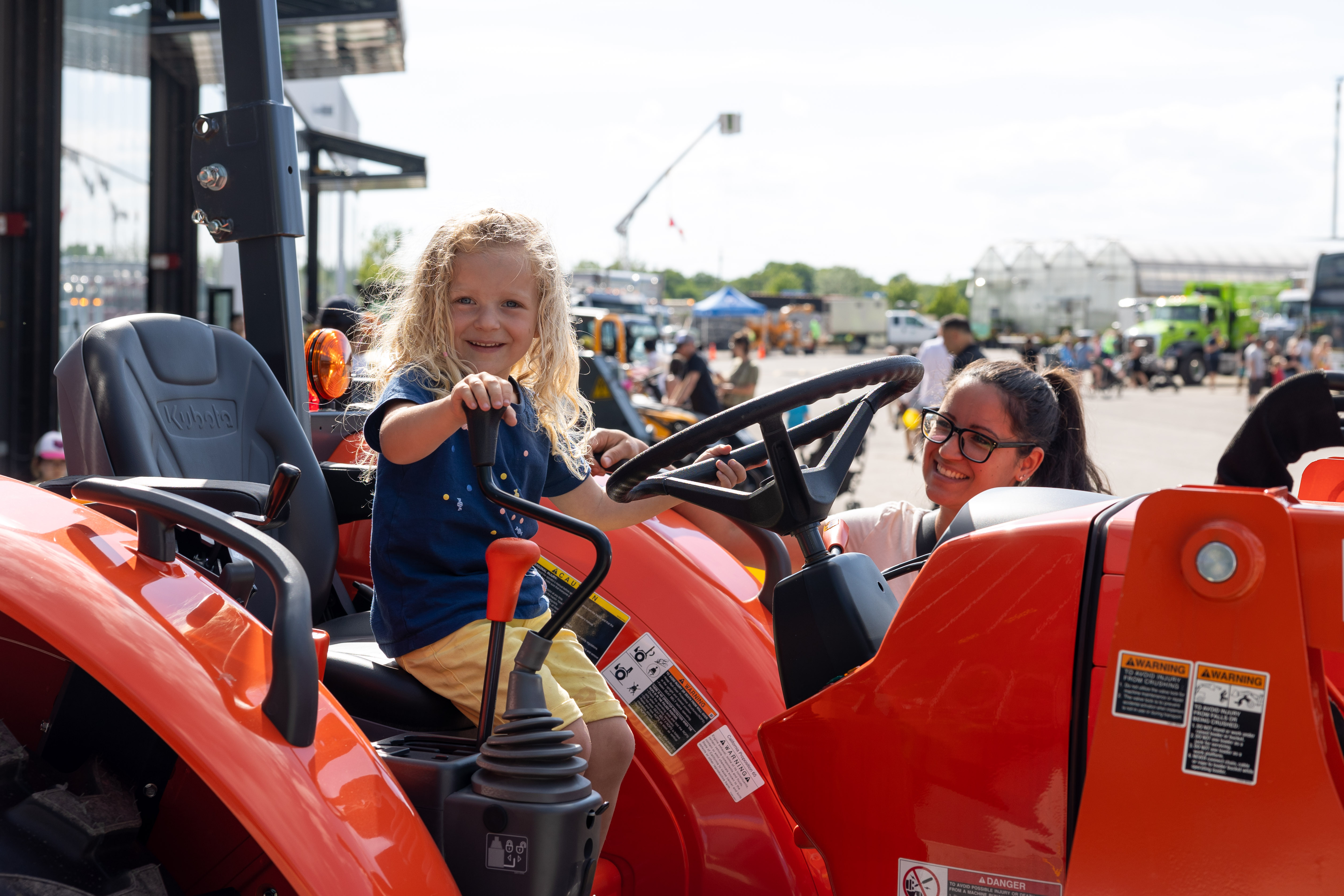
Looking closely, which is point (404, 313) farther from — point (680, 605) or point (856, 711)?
point (856, 711)

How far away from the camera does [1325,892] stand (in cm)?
108

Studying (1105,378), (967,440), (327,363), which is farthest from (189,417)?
(1105,378)

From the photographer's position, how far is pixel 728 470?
1689 millimetres

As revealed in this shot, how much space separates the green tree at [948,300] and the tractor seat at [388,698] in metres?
77.5

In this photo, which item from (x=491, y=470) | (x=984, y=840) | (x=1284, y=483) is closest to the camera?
(x=984, y=840)

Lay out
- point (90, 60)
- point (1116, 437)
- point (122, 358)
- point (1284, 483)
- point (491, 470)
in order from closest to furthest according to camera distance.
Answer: point (491, 470), point (1284, 483), point (122, 358), point (90, 60), point (1116, 437)

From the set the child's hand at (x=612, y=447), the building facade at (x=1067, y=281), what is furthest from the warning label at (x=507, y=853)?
the building facade at (x=1067, y=281)

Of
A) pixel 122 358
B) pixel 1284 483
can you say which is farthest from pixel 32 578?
pixel 1284 483

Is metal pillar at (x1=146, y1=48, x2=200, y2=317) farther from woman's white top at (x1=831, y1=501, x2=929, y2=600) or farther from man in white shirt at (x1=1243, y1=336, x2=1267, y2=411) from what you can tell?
man in white shirt at (x1=1243, y1=336, x2=1267, y2=411)

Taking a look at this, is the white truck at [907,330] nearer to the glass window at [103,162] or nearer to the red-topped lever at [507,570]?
the glass window at [103,162]

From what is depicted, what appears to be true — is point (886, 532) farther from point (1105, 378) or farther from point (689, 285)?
point (689, 285)

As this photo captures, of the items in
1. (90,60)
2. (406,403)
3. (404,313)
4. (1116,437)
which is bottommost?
(1116,437)

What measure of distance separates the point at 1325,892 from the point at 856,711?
0.50 meters

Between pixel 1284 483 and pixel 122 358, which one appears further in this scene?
pixel 122 358
